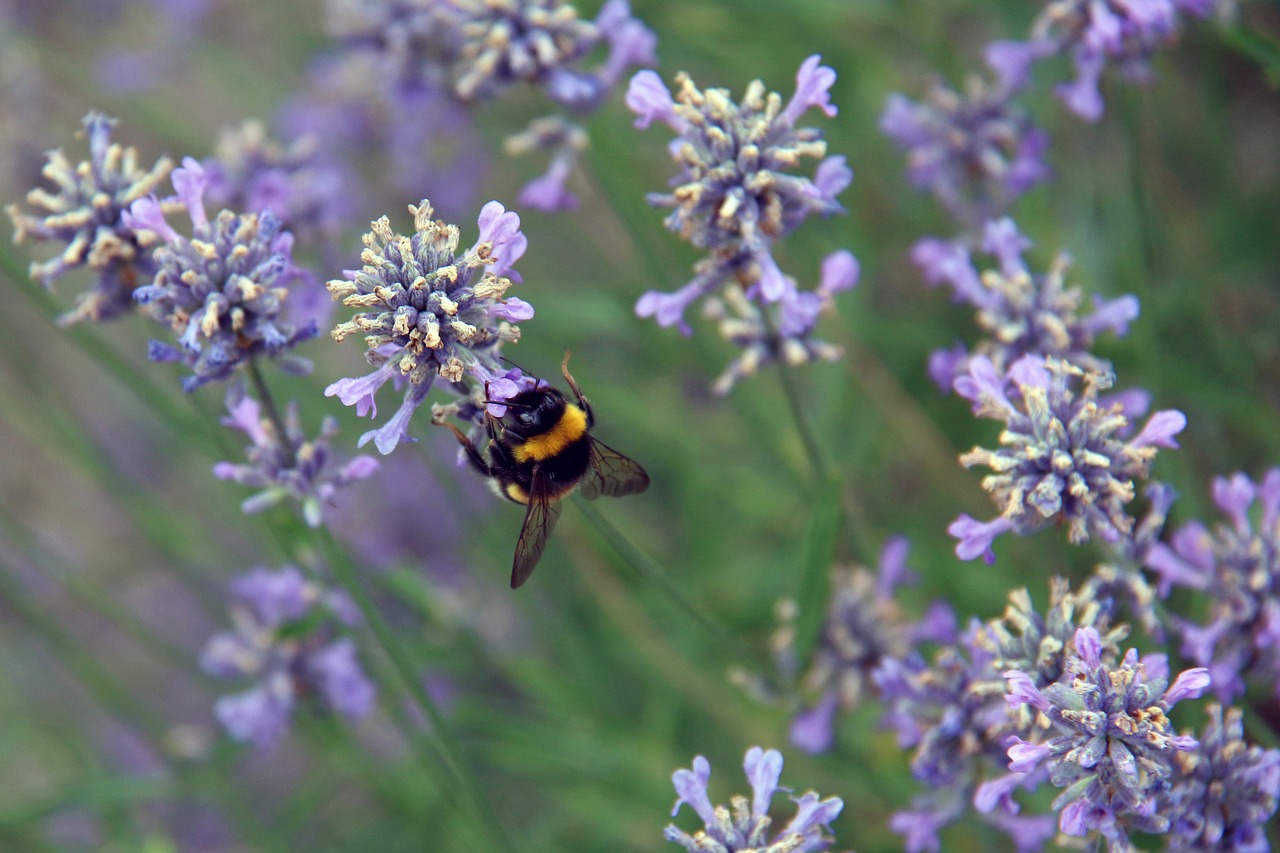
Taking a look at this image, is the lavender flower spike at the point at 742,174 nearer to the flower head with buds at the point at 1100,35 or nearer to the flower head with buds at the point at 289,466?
the flower head with buds at the point at 289,466

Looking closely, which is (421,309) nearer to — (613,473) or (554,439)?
(554,439)

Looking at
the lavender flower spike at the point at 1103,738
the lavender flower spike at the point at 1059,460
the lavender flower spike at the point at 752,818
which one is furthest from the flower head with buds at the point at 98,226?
the lavender flower spike at the point at 1103,738

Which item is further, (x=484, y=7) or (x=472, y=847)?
(x=472, y=847)

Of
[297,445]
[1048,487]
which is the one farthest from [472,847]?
[1048,487]

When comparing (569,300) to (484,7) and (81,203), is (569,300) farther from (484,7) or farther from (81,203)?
(81,203)

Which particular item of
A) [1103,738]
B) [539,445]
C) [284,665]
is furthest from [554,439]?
[1103,738]

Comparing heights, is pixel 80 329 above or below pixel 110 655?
below

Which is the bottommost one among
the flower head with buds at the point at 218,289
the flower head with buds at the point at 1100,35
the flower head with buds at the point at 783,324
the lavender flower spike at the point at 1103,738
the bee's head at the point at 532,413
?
the lavender flower spike at the point at 1103,738

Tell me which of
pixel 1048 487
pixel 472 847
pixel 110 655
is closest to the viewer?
pixel 1048 487
